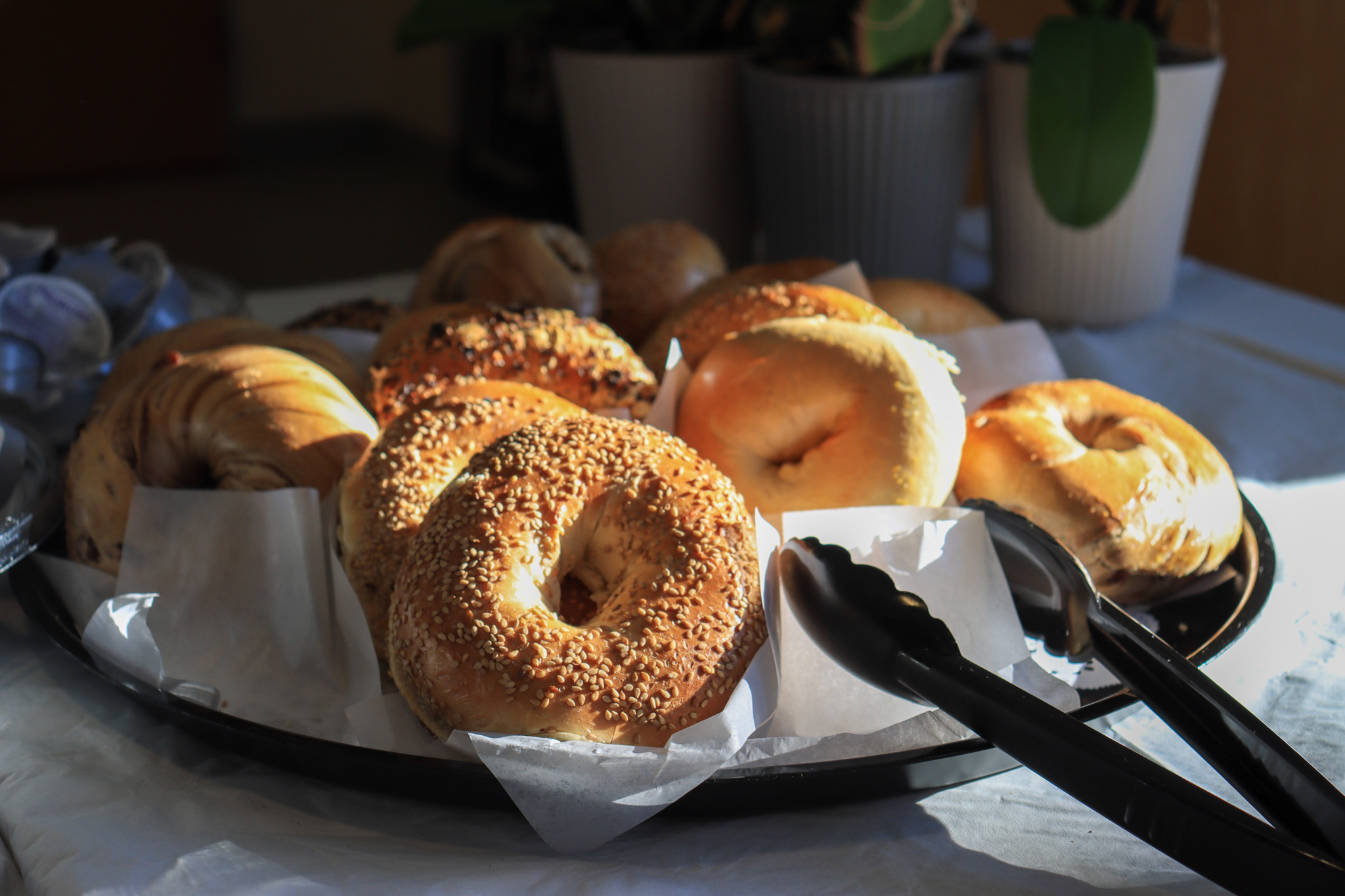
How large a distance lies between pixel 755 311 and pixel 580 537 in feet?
0.90

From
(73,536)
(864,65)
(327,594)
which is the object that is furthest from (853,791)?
(864,65)

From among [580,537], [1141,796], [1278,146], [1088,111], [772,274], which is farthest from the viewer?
[1278,146]

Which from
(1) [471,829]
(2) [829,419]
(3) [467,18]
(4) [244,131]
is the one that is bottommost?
(4) [244,131]

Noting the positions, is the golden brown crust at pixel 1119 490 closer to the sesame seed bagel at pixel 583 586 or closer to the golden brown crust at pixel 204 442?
the sesame seed bagel at pixel 583 586

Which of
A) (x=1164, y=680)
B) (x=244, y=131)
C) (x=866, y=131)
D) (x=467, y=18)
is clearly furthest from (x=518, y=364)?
(x=244, y=131)

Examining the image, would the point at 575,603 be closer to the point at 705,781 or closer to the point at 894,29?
the point at 705,781

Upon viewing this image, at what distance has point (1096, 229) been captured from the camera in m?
1.19

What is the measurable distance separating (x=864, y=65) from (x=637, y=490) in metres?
0.81

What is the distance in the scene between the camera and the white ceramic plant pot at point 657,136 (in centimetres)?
129

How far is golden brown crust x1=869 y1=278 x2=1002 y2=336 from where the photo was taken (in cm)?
89

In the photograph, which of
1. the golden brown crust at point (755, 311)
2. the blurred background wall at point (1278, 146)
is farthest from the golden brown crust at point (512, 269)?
the blurred background wall at point (1278, 146)

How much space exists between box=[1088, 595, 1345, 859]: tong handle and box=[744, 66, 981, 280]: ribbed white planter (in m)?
0.84

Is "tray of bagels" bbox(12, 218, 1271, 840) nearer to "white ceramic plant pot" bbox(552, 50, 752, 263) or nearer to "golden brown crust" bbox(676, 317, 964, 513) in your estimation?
"golden brown crust" bbox(676, 317, 964, 513)

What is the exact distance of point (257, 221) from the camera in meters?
4.07
